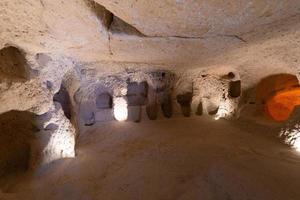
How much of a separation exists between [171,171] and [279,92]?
609 cm

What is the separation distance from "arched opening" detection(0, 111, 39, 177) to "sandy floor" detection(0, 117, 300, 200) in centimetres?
44

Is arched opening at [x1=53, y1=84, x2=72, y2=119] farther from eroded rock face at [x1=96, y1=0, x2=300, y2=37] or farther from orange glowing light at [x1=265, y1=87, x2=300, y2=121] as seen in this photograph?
orange glowing light at [x1=265, y1=87, x2=300, y2=121]

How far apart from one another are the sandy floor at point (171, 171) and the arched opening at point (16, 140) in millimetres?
440

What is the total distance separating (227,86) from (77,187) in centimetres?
532

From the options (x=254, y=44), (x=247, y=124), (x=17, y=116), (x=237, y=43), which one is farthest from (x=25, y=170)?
(x=247, y=124)

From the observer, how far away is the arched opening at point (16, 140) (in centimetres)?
393

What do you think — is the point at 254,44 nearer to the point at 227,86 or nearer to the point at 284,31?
the point at 284,31

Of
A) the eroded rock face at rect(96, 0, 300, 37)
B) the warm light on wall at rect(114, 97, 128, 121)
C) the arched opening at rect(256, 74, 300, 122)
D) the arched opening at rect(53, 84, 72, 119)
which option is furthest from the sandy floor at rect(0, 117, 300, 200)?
the arched opening at rect(256, 74, 300, 122)

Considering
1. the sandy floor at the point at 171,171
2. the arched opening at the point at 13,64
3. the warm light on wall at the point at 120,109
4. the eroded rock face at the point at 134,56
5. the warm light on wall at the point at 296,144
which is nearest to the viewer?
the eroded rock face at the point at 134,56

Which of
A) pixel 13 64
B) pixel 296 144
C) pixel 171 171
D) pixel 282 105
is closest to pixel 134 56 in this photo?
pixel 13 64

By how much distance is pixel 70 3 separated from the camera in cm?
249

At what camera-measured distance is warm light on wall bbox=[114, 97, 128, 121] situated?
254 inches

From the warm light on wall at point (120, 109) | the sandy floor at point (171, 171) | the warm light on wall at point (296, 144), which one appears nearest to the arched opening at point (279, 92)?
the warm light on wall at point (296, 144)

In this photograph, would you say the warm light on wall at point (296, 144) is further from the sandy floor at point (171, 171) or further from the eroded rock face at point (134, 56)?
the eroded rock face at point (134, 56)
